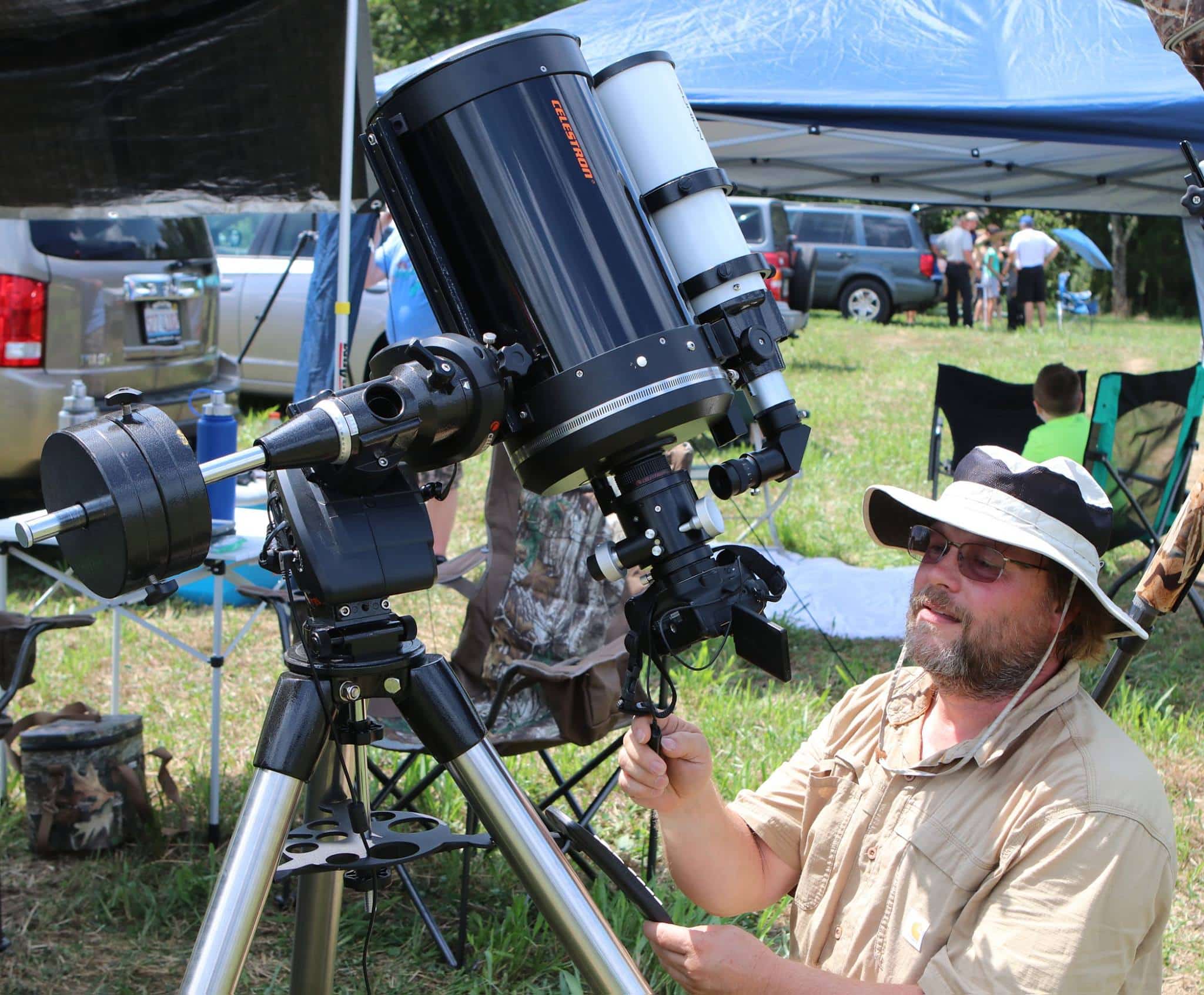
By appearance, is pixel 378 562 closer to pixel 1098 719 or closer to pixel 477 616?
pixel 1098 719

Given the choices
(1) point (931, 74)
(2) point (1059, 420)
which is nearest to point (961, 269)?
(2) point (1059, 420)

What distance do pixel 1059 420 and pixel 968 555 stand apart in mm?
4064

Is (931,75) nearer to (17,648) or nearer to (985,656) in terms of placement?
(985,656)

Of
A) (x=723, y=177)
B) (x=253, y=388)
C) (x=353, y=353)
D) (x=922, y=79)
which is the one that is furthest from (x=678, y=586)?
(x=253, y=388)

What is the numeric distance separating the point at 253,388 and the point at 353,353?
36.7 inches

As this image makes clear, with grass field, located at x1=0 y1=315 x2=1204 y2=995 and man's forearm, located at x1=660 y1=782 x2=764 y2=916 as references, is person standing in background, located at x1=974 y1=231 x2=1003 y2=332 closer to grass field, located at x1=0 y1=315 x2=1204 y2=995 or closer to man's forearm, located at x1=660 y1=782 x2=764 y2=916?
grass field, located at x1=0 y1=315 x2=1204 y2=995

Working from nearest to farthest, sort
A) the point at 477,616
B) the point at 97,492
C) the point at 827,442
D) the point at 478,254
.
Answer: the point at 97,492
the point at 478,254
the point at 477,616
the point at 827,442

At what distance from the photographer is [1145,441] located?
554cm

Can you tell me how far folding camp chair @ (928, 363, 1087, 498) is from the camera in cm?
645

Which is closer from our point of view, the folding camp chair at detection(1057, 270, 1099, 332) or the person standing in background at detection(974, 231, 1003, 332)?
the person standing in background at detection(974, 231, 1003, 332)

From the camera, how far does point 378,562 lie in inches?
54.7

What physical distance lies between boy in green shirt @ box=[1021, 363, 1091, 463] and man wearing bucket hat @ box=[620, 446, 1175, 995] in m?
3.74

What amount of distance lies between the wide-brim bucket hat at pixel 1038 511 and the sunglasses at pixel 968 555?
0.02 meters

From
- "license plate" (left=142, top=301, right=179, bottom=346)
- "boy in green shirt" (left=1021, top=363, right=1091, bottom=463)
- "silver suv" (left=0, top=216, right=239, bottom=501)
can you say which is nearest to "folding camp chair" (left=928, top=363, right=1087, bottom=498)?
"boy in green shirt" (left=1021, top=363, right=1091, bottom=463)
